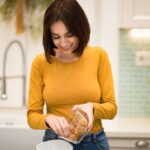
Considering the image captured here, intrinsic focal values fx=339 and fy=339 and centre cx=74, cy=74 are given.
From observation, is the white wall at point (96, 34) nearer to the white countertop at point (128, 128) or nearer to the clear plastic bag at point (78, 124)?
the white countertop at point (128, 128)

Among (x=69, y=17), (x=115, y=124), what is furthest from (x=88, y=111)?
(x=115, y=124)

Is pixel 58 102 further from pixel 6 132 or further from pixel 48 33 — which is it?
pixel 6 132

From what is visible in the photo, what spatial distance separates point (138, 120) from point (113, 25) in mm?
661

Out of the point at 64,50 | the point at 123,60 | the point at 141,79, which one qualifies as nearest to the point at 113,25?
the point at 123,60

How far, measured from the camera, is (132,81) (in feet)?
7.76

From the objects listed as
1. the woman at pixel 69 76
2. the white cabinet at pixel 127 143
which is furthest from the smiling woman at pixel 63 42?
the white cabinet at pixel 127 143

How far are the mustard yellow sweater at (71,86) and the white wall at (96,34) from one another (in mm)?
1137

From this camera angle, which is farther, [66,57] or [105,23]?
[105,23]

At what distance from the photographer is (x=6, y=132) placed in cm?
177

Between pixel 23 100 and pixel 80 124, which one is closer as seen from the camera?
pixel 80 124

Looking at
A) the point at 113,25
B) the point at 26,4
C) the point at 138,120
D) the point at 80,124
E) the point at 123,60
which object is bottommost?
the point at 138,120

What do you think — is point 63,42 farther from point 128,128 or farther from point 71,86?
point 128,128

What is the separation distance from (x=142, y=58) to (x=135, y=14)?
13.9 inches

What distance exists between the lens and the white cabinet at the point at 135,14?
210cm
